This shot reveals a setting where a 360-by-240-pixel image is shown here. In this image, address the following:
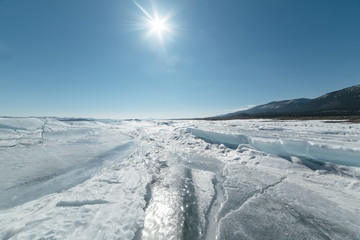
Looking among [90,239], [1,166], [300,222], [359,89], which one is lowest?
[300,222]

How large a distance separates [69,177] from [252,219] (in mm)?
5370

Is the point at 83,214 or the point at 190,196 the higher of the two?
the point at 83,214

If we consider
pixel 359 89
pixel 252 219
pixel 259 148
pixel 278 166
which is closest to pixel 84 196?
pixel 252 219

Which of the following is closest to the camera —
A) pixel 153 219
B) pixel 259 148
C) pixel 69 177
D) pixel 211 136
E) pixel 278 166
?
pixel 153 219

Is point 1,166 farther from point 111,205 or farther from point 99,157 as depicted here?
point 111,205

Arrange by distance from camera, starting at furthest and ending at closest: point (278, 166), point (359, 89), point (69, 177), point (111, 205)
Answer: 1. point (359, 89)
2. point (278, 166)
3. point (69, 177)
4. point (111, 205)

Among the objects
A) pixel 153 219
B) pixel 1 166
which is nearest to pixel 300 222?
pixel 153 219

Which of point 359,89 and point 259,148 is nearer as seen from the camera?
point 259,148

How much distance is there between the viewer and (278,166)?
5430mm

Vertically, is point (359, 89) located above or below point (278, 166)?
above

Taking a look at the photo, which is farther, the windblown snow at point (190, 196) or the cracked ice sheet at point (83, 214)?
the windblown snow at point (190, 196)

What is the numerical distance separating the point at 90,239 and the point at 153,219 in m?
1.08

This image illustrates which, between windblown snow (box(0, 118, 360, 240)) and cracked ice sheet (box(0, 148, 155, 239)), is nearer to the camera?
cracked ice sheet (box(0, 148, 155, 239))

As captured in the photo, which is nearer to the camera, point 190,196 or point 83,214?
point 83,214
